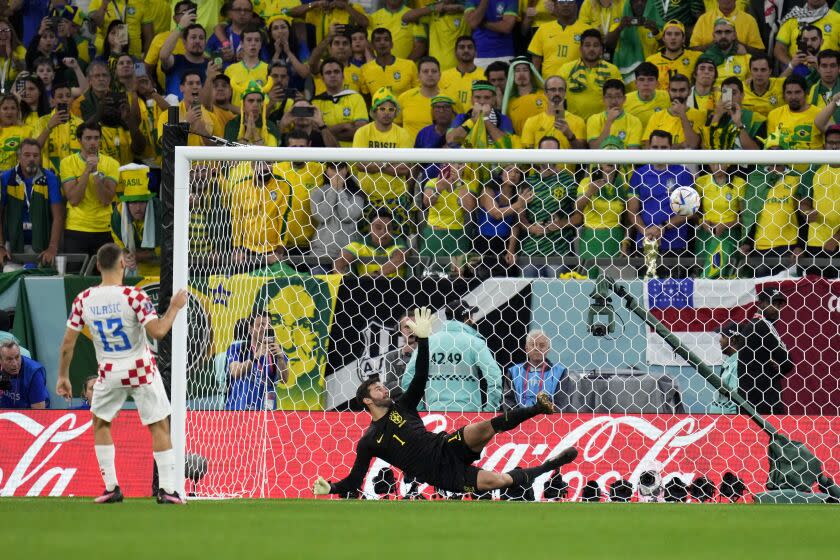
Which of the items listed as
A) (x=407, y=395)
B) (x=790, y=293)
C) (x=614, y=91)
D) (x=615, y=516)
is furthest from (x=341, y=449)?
(x=614, y=91)

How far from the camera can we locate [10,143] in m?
14.6

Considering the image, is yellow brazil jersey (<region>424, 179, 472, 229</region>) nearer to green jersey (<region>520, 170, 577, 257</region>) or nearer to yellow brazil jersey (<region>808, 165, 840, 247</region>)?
green jersey (<region>520, 170, 577, 257</region>)

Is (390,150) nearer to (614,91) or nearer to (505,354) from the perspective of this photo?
(505,354)

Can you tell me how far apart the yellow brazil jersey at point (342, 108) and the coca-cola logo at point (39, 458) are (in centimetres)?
515

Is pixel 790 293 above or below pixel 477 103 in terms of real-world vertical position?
below

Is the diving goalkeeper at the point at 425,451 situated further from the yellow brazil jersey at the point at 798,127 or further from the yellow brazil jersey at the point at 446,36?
the yellow brazil jersey at the point at 446,36

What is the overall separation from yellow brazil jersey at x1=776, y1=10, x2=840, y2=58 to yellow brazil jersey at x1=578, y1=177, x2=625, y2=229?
4131 mm

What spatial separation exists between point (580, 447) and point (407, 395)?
1520 millimetres

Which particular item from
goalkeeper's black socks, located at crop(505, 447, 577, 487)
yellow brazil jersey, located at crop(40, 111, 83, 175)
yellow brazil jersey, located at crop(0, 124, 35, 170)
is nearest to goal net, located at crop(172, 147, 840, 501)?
goalkeeper's black socks, located at crop(505, 447, 577, 487)

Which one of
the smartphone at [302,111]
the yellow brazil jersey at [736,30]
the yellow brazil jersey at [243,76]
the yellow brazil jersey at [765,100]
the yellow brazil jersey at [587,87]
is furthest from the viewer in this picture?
the yellow brazil jersey at [243,76]

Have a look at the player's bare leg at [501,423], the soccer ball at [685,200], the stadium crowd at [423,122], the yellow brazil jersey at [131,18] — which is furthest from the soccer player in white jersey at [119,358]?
the yellow brazil jersey at [131,18]

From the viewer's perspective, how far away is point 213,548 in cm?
558

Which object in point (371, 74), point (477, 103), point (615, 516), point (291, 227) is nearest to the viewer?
point (615, 516)

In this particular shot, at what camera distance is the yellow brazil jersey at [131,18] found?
16078 millimetres
